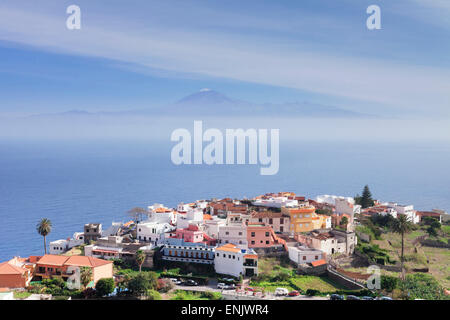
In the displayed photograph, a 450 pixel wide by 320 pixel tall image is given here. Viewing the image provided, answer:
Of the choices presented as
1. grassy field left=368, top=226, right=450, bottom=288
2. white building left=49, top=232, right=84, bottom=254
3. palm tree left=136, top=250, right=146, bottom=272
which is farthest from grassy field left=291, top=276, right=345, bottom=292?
white building left=49, top=232, right=84, bottom=254

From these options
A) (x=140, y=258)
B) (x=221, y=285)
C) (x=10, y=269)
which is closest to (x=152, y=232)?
(x=140, y=258)

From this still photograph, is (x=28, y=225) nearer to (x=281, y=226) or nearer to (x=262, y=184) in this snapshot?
(x=281, y=226)

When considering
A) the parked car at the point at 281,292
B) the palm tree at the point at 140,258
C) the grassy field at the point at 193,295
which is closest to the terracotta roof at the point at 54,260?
the palm tree at the point at 140,258

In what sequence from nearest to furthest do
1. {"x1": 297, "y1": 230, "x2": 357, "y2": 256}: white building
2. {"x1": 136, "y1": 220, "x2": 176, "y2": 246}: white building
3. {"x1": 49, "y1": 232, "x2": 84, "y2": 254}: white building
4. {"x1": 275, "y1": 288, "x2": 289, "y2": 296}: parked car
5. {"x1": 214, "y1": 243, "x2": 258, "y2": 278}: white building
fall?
{"x1": 275, "y1": 288, "x2": 289, "y2": 296}: parked car
{"x1": 214, "y1": 243, "x2": 258, "y2": 278}: white building
{"x1": 297, "y1": 230, "x2": 357, "y2": 256}: white building
{"x1": 136, "y1": 220, "x2": 176, "y2": 246}: white building
{"x1": 49, "y1": 232, "x2": 84, "y2": 254}: white building

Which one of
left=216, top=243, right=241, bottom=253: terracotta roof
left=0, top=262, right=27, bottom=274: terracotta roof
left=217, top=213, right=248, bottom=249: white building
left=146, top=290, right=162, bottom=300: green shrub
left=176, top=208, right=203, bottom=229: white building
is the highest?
left=176, top=208, right=203, bottom=229: white building

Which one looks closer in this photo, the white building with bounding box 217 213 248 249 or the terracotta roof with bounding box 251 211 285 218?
the white building with bounding box 217 213 248 249

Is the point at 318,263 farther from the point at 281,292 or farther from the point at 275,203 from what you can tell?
the point at 275,203

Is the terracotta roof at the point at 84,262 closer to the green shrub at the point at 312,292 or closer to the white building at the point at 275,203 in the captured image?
the green shrub at the point at 312,292

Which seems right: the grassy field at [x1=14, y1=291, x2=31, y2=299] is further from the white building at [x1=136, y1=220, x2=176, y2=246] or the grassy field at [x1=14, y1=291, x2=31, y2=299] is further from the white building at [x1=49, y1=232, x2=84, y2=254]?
the white building at [x1=49, y1=232, x2=84, y2=254]
